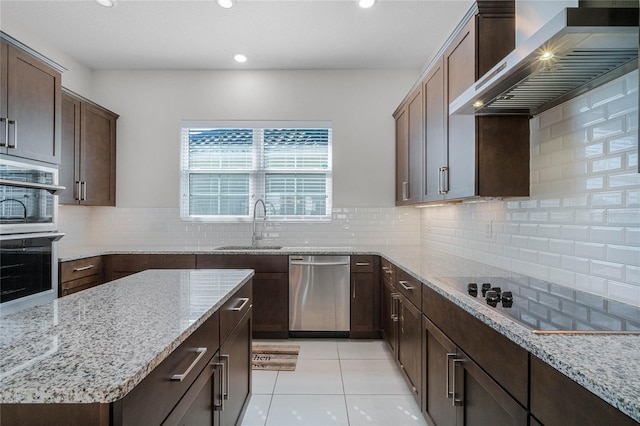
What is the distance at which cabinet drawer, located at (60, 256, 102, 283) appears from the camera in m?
2.88

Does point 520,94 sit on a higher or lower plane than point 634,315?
higher

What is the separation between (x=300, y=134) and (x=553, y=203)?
2.83m

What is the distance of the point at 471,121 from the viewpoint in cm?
205

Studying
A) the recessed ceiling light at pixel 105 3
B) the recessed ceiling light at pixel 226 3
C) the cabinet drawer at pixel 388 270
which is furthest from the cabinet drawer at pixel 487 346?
the recessed ceiling light at pixel 105 3

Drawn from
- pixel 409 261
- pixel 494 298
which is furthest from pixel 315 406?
pixel 494 298

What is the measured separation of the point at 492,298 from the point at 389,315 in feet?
5.67

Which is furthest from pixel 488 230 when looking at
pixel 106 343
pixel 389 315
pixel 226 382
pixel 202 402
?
pixel 106 343

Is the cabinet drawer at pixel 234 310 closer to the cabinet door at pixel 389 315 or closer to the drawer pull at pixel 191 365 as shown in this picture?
the drawer pull at pixel 191 365

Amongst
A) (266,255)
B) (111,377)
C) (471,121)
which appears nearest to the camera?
(111,377)

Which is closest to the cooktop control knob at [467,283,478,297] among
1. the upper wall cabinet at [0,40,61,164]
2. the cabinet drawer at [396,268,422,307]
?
the cabinet drawer at [396,268,422,307]

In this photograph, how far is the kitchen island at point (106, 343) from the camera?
681 mm

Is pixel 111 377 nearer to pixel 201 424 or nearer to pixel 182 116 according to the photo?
pixel 201 424

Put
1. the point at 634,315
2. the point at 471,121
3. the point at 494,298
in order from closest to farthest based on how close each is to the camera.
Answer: the point at 634,315, the point at 494,298, the point at 471,121

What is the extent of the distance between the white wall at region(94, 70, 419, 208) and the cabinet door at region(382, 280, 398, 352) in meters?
1.21
